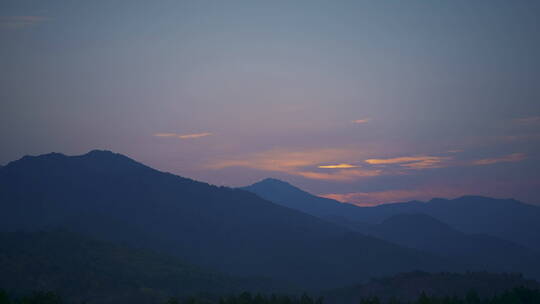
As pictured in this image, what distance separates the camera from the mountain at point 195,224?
440 feet

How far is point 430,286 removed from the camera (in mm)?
73312

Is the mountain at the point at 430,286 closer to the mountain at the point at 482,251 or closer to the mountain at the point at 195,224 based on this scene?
the mountain at the point at 195,224

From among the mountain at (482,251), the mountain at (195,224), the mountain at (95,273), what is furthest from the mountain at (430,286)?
the mountain at (482,251)

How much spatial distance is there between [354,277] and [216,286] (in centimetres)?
4826

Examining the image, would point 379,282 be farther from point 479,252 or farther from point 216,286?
point 479,252

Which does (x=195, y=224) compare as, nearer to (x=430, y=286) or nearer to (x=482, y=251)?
(x=482, y=251)

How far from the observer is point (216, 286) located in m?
91.1

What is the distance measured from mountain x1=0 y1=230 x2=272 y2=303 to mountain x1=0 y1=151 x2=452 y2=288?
29.9 metres

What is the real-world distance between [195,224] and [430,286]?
11016 centimetres

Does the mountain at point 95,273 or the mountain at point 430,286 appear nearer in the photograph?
the mountain at point 430,286

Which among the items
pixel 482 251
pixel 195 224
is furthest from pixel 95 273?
pixel 482 251

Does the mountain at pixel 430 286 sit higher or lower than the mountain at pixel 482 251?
higher

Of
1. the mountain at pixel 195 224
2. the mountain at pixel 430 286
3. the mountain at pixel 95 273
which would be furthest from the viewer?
the mountain at pixel 195 224

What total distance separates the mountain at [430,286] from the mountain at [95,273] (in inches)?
917
